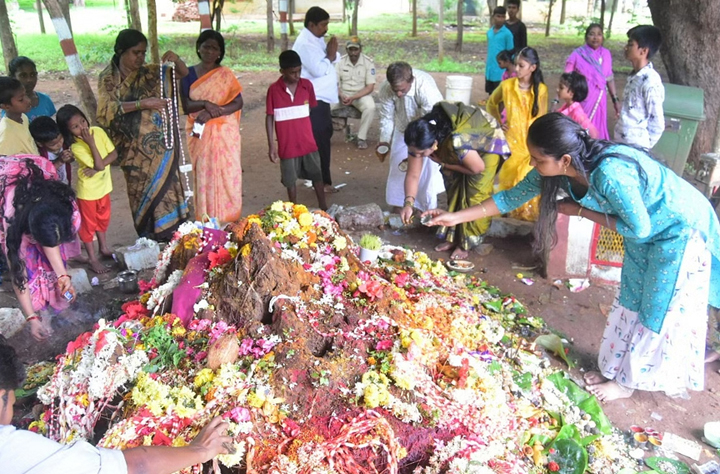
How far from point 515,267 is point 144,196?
366cm

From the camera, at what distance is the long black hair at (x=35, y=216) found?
3557 millimetres

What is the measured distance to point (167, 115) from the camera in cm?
507

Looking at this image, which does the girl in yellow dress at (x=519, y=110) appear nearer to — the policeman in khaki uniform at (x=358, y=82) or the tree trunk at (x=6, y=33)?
the policeman in khaki uniform at (x=358, y=82)

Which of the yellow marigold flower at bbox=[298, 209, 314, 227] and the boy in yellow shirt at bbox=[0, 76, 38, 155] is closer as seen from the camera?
the yellow marigold flower at bbox=[298, 209, 314, 227]

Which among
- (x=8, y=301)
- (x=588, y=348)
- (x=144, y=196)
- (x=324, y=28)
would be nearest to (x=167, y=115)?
(x=144, y=196)

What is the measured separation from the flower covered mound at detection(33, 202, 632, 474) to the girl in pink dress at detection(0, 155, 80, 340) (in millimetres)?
726

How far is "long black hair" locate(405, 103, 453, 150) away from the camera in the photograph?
4.37 metres

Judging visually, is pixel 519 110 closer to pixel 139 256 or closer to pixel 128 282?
pixel 139 256

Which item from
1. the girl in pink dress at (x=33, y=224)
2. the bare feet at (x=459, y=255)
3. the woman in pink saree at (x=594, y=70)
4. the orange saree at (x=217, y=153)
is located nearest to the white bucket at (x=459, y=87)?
the woman in pink saree at (x=594, y=70)

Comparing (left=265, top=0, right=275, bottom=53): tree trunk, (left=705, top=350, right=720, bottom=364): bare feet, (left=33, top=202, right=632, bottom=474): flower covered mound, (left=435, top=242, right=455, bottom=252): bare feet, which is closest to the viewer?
(left=33, top=202, right=632, bottom=474): flower covered mound

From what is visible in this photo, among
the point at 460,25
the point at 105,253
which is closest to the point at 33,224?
the point at 105,253

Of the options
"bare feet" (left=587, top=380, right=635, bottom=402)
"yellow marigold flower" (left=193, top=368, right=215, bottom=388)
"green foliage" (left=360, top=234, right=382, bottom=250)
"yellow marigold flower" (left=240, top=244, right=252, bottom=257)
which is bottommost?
"bare feet" (left=587, top=380, right=635, bottom=402)

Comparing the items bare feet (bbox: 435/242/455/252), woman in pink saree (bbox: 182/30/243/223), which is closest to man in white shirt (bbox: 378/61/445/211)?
bare feet (bbox: 435/242/455/252)

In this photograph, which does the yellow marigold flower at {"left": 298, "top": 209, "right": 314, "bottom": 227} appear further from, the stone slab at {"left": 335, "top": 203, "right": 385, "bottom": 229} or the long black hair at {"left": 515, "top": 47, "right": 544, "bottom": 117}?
the long black hair at {"left": 515, "top": 47, "right": 544, "bottom": 117}
